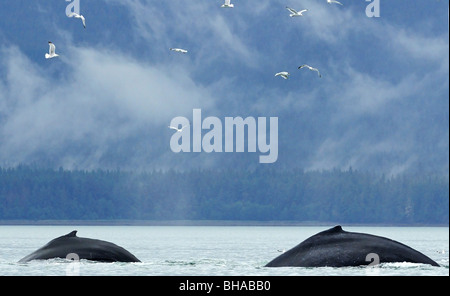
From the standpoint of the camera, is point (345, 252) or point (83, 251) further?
point (83, 251)

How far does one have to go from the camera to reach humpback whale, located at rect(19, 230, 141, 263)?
42.0m

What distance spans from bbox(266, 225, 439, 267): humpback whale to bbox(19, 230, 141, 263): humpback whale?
713cm

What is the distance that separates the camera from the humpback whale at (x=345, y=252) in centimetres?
A: 3762

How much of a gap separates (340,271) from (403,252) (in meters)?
3.12

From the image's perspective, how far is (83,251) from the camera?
1666 inches

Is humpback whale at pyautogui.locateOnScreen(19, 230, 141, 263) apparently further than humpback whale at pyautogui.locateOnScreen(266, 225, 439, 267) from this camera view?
Yes

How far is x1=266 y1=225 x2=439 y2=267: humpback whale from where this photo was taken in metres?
37.6

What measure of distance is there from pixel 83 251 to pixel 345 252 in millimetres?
10664

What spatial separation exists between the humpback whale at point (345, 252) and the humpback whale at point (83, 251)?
23.4 feet
